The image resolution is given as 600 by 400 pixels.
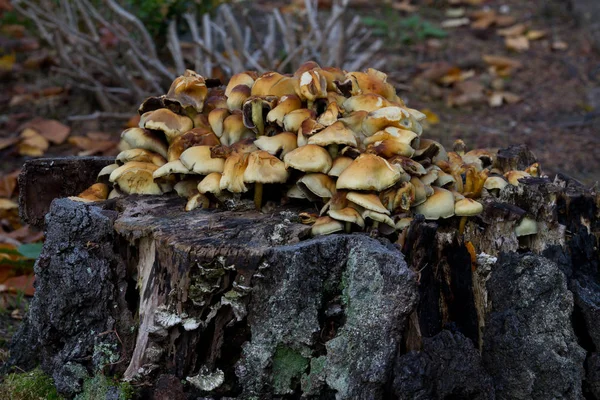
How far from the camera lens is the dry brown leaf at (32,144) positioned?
244 inches

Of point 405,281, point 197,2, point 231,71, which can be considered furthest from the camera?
point 197,2

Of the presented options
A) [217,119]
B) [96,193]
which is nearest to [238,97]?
[217,119]

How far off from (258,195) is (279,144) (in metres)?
0.22

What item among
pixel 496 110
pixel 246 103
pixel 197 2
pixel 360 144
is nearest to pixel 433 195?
pixel 360 144

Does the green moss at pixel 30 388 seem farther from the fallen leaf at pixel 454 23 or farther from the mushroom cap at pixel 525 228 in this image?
the fallen leaf at pixel 454 23

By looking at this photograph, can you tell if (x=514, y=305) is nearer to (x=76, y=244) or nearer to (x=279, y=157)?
(x=279, y=157)

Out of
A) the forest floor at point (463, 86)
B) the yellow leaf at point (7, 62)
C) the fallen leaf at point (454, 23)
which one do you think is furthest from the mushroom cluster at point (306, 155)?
the fallen leaf at point (454, 23)

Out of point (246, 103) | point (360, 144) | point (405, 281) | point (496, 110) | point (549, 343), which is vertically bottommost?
point (496, 110)

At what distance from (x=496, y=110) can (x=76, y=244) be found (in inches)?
230

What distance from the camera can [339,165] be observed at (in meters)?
2.71

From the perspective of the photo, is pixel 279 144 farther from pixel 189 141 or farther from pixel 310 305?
pixel 310 305

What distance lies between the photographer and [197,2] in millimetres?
7008

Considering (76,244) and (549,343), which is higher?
(76,244)

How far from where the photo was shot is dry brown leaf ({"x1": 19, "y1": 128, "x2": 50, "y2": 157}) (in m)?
6.20
